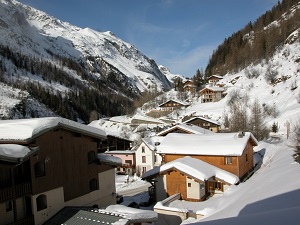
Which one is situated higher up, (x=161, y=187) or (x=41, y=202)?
(x=41, y=202)

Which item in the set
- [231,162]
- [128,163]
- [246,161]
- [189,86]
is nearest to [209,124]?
[128,163]

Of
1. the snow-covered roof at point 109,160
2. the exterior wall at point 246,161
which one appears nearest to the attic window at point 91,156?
the snow-covered roof at point 109,160

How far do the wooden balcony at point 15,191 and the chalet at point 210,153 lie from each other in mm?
11539

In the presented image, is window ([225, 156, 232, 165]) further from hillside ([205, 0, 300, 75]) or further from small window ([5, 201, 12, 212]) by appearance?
hillside ([205, 0, 300, 75])

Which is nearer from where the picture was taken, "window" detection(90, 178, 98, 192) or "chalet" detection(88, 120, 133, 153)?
"window" detection(90, 178, 98, 192)

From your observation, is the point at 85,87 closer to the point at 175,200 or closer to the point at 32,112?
the point at 32,112

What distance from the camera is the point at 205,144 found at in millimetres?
25188

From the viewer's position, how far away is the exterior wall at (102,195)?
53.8 ft

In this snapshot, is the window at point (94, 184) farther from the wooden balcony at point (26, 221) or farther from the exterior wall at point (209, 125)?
the exterior wall at point (209, 125)

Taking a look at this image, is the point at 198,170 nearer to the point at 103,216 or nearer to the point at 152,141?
the point at 103,216

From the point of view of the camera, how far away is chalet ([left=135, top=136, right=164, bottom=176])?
127ft

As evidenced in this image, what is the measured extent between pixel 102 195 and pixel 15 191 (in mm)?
6350

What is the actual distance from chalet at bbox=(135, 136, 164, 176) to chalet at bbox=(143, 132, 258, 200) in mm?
11471

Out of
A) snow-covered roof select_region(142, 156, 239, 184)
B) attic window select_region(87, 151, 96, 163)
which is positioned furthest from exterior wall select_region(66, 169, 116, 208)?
snow-covered roof select_region(142, 156, 239, 184)
